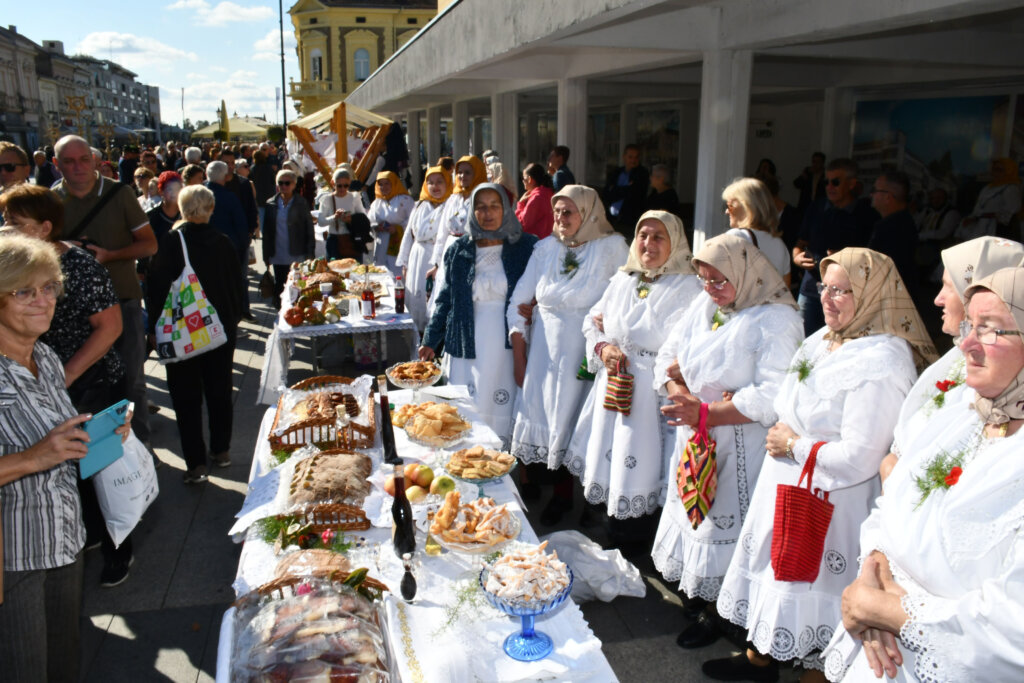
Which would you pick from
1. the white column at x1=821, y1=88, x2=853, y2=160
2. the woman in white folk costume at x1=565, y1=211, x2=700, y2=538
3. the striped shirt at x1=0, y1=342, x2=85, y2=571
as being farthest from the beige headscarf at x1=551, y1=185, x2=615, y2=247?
the white column at x1=821, y1=88, x2=853, y2=160

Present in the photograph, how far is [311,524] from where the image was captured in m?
2.40

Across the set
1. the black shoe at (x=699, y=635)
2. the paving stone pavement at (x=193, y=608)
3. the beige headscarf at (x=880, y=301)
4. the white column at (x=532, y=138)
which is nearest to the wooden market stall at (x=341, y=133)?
the paving stone pavement at (x=193, y=608)

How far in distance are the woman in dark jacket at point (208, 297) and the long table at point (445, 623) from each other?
6.98 feet

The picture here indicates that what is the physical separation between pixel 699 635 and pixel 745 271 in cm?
165

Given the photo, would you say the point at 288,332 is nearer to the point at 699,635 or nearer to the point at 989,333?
the point at 699,635

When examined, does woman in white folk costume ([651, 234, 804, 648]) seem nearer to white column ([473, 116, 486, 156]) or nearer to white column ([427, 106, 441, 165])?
white column ([427, 106, 441, 165])

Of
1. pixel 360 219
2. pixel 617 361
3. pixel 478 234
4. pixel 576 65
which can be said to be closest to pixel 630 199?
pixel 576 65

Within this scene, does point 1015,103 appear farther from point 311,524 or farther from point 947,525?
point 311,524

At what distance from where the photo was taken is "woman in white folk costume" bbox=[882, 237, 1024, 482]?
1945 millimetres

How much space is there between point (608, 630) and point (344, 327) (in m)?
3.15

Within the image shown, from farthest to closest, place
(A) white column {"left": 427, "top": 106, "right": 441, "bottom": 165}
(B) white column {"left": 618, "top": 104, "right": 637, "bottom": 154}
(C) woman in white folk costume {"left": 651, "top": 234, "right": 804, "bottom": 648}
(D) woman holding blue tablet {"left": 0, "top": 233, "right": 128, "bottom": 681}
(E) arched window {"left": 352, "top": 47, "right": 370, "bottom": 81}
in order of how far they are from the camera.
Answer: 1. (E) arched window {"left": 352, "top": 47, "right": 370, "bottom": 81}
2. (A) white column {"left": 427, "top": 106, "right": 441, "bottom": 165}
3. (B) white column {"left": 618, "top": 104, "right": 637, "bottom": 154}
4. (C) woman in white folk costume {"left": 651, "top": 234, "right": 804, "bottom": 648}
5. (D) woman holding blue tablet {"left": 0, "top": 233, "right": 128, "bottom": 681}

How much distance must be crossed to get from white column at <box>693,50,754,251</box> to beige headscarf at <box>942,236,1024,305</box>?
3.98 metres

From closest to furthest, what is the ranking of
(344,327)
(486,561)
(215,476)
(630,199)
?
(486,561)
(215,476)
(344,327)
(630,199)

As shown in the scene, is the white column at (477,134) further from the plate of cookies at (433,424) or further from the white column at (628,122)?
the plate of cookies at (433,424)
